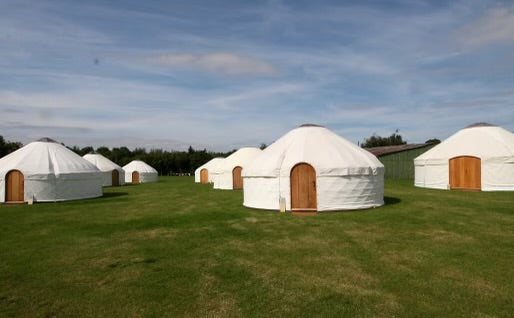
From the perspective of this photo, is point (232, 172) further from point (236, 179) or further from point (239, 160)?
point (239, 160)

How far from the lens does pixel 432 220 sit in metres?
9.06

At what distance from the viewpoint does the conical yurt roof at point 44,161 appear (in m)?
16.5

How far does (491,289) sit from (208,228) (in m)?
6.00

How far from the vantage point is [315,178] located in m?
11.2

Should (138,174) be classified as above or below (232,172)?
below

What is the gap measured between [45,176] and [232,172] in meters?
10.4

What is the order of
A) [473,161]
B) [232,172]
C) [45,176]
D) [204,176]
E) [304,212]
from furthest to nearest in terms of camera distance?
[204,176] < [232,172] < [473,161] < [45,176] < [304,212]

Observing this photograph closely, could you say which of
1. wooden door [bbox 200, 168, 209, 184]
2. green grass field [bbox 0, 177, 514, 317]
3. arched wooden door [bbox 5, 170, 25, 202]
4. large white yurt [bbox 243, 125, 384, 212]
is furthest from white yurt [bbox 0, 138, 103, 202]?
wooden door [bbox 200, 168, 209, 184]

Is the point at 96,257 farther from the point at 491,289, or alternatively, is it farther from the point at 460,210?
the point at 460,210

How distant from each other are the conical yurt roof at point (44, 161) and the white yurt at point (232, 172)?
767cm

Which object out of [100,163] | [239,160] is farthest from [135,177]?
[239,160]

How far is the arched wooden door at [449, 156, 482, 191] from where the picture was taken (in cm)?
1702

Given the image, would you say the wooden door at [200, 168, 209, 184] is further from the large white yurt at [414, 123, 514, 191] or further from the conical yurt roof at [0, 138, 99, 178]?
the large white yurt at [414, 123, 514, 191]

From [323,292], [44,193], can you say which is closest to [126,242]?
[323,292]
